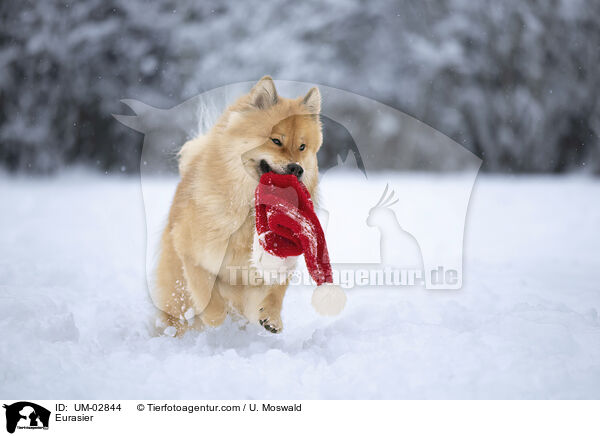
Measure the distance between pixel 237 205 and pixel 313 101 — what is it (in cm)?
60

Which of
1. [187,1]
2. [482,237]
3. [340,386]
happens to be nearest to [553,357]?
[340,386]

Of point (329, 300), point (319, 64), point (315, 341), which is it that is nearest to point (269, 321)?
point (315, 341)

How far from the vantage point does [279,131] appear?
230 centimetres

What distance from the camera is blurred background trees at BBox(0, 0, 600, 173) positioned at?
943cm

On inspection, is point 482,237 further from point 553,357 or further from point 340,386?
point 340,386

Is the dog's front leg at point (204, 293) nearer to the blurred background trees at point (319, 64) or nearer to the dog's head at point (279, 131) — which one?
the dog's head at point (279, 131)

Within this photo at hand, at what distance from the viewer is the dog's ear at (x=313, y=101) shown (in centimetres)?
240

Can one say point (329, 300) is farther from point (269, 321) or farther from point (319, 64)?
point (319, 64)

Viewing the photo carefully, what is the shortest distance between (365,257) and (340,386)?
60.1 inches

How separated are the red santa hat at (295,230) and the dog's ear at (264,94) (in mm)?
378

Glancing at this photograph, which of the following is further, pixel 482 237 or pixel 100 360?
pixel 482 237

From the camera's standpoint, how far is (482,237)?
555 centimetres

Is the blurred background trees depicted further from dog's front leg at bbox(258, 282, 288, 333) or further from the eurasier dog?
dog's front leg at bbox(258, 282, 288, 333)
